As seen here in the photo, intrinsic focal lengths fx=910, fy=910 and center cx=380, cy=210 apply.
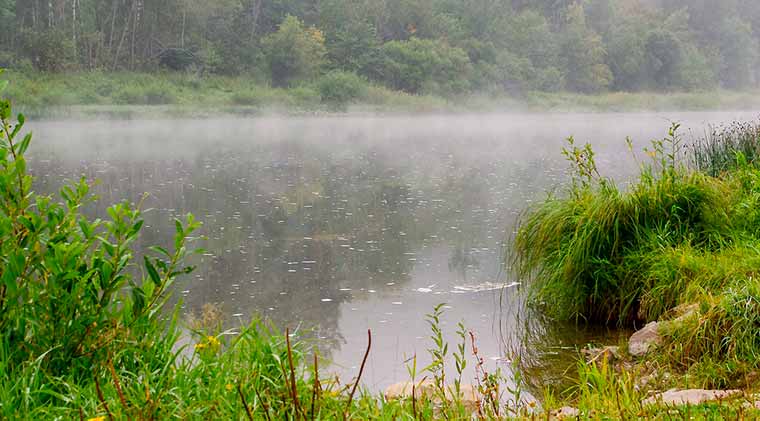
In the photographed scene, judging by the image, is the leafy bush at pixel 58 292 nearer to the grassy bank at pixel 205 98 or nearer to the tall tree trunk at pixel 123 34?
the grassy bank at pixel 205 98

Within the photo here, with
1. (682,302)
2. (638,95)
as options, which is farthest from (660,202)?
(638,95)

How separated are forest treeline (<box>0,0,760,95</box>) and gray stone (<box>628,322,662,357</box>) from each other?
116 feet

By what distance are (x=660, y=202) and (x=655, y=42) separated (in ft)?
188

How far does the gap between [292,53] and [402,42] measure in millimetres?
7967

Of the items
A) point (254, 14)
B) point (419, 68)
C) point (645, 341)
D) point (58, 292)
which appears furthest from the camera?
point (254, 14)

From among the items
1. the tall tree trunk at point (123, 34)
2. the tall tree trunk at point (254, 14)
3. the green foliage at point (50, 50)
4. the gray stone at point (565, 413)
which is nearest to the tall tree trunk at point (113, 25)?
the tall tree trunk at point (123, 34)

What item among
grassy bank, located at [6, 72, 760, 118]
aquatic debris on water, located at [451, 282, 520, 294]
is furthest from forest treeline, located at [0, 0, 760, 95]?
aquatic debris on water, located at [451, 282, 520, 294]

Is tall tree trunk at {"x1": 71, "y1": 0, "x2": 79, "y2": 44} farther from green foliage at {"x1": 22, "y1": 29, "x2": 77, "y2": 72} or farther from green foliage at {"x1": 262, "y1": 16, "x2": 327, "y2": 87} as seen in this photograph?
green foliage at {"x1": 262, "y1": 16, "x2": 327, "y2": 87}

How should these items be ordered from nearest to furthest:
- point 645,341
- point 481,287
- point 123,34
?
point 645,341 → point 481,287 → point 123,34

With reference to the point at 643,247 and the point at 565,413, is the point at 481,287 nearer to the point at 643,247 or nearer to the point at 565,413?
the point at 643,247

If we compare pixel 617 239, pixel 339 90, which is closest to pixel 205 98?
pixel 339 90

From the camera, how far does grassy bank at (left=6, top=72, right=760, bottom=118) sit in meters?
32.0

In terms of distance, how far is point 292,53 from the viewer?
138ft

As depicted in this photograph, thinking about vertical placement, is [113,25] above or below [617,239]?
above
